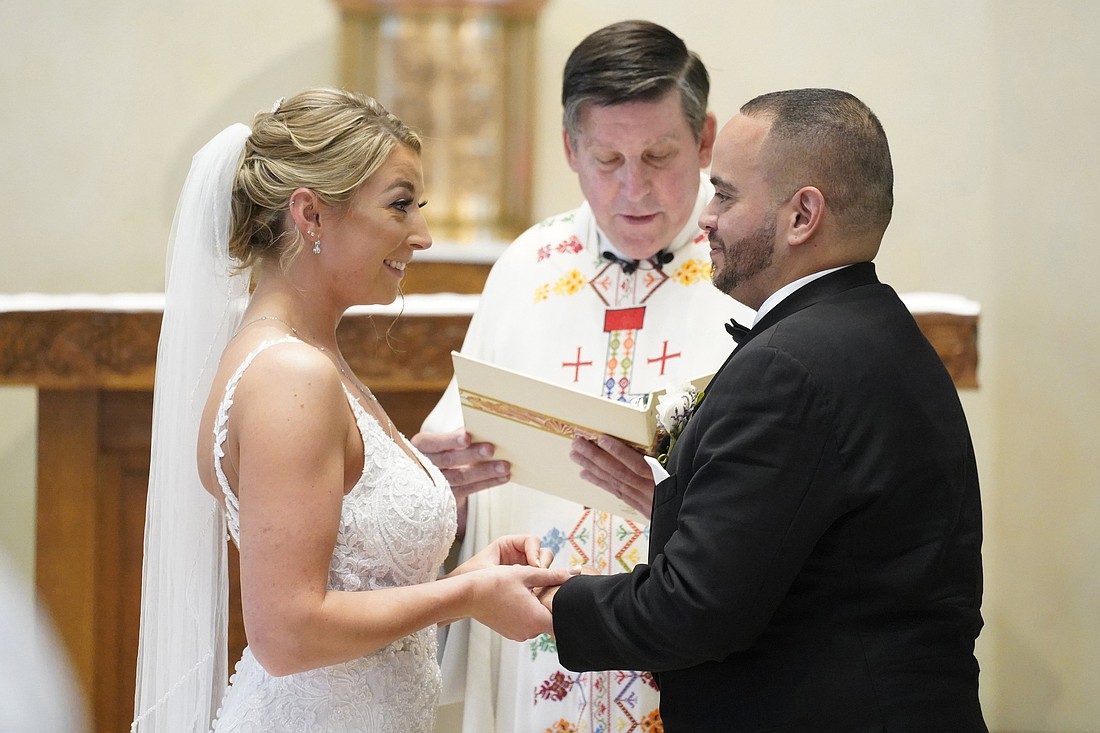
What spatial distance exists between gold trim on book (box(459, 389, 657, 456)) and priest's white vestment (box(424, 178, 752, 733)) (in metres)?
0.53

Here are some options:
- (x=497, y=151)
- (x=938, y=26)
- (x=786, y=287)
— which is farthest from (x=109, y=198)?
(x=786, y=287)

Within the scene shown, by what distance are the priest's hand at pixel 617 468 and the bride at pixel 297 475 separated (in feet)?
0.72

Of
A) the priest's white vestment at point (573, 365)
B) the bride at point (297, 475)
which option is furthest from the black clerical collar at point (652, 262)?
the bride at point (297, 475)

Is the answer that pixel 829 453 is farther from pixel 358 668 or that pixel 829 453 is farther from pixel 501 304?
pixel 501 304

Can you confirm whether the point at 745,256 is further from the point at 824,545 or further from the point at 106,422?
the point at 106,422

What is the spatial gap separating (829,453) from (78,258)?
502 cm

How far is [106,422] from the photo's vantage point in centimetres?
401

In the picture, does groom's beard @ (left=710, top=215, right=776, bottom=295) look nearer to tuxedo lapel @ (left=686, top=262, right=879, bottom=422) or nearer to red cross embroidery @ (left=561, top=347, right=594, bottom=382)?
tuxedo lapel @ (left=686, top=262, right=879, bottom=422)

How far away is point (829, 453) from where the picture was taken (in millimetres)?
1920

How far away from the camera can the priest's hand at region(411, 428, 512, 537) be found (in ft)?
9.50

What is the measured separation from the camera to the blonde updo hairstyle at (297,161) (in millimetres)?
2449

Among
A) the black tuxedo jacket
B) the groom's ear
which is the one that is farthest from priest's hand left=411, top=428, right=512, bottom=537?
the groom's ear

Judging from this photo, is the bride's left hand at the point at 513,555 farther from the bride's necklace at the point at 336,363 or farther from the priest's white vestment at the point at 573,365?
the priest's white vestment at the point at 573,365


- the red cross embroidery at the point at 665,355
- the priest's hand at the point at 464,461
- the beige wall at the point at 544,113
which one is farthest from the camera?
the beige wall at the point at 544,113
